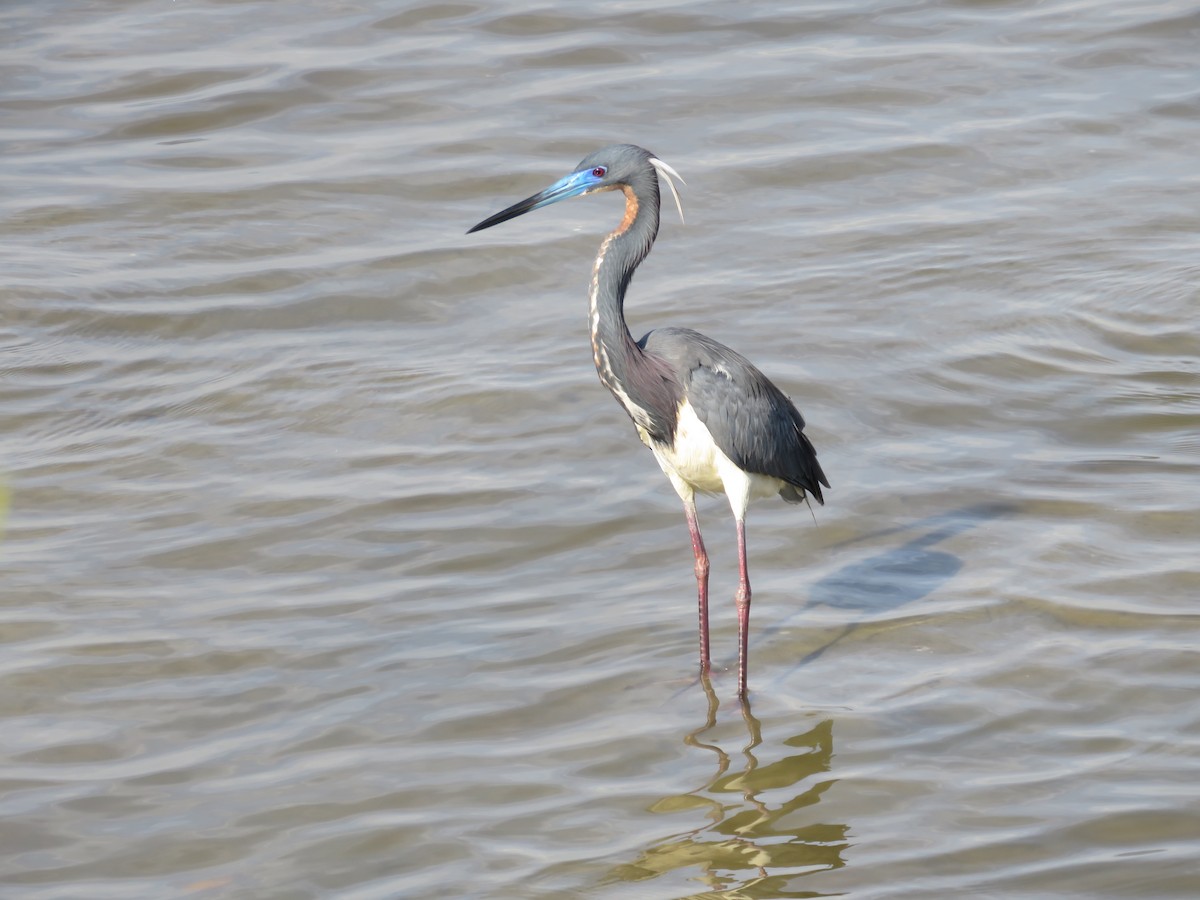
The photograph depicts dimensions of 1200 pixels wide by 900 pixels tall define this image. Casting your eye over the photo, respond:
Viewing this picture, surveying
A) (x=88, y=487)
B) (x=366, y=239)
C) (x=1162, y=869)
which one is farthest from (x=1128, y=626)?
(x=366, y=239)

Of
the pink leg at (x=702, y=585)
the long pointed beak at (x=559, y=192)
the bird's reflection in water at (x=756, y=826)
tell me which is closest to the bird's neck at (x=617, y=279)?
the long pointed beak at (x=559, y=192)

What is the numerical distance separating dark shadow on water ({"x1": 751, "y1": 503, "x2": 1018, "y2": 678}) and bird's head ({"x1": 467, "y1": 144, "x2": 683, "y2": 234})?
65.6 inches

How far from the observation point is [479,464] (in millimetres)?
7762

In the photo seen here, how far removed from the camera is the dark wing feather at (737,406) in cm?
616

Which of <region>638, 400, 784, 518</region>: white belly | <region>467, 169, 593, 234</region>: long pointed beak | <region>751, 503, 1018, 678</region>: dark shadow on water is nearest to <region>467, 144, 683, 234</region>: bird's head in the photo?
<region>467, 169, 593, 234</region>: long pointed beak

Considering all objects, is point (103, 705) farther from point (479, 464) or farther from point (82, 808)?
point (479, 464)

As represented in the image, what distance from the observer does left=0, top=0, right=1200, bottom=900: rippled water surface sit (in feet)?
17.5

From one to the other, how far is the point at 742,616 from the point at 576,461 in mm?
1815

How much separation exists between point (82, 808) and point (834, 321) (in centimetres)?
A: 492

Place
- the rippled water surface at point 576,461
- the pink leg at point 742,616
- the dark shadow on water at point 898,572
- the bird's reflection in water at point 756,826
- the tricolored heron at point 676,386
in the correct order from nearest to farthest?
the bird's reflection in water at point 756,826
the rippled water surface at point 576,461
the pink leg at point 742,616
the tricolored heron at point 676,386
the dark shadow on water at point 898,572

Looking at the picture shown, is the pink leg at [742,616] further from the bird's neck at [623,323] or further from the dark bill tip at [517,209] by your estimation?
the dark bill tip at [517,209]

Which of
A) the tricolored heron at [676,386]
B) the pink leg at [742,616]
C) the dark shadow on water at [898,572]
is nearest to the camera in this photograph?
the pink leg at [742,616]

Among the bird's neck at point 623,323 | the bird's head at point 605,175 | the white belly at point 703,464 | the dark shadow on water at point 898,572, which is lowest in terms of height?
the dark shadow on water at point 898,572

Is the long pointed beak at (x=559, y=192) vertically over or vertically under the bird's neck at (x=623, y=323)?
over
